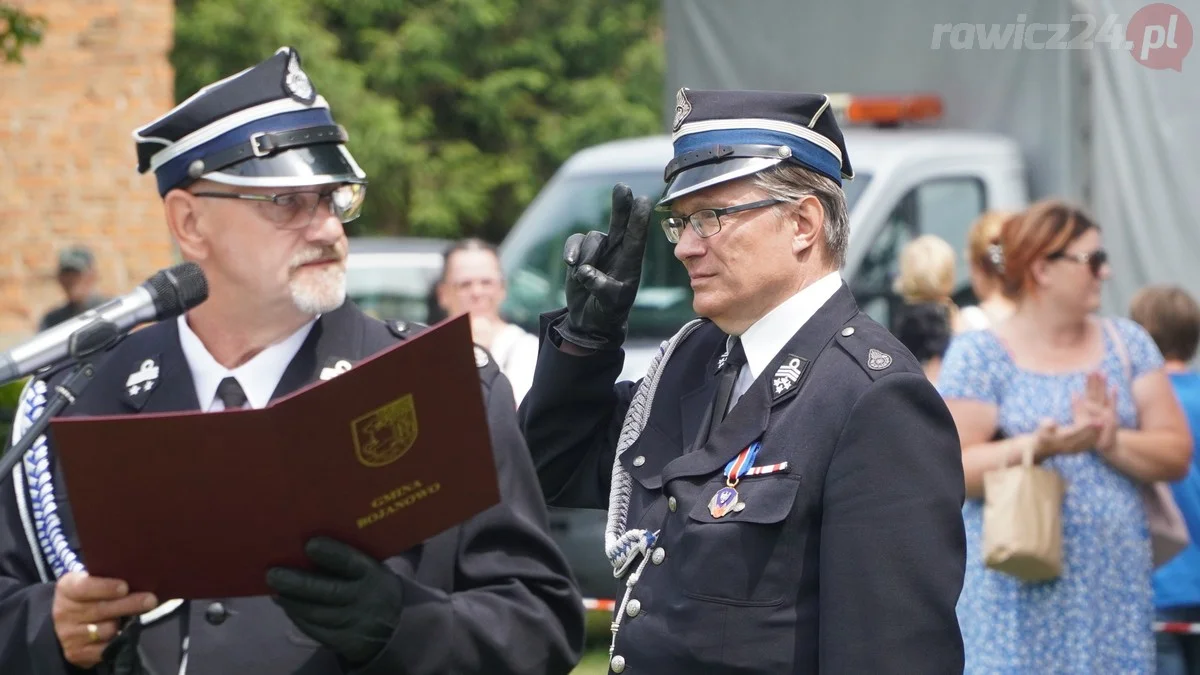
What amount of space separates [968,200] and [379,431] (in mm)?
5794

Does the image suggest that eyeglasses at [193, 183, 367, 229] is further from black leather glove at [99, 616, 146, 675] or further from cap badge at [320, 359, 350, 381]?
black leather glove at [99, 616, 146, 675]

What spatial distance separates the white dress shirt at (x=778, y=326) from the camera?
112 inches

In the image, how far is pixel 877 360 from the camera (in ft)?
8.92

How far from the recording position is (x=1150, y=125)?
22.5ft

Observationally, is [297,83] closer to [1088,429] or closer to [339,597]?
[339,597]

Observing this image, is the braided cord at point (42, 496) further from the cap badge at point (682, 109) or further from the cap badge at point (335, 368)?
the cap badge at point (682, 109)

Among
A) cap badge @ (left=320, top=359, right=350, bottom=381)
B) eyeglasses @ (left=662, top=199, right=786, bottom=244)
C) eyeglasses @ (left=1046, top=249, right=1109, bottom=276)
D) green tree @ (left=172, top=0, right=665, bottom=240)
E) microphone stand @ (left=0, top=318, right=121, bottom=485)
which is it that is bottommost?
green tree @ (left=172, top=0, right=665, bottom=240)

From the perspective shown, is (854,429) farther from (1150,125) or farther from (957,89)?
(957,89)

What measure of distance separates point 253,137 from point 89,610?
3.09 ft

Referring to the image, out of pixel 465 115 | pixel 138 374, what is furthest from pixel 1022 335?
pixel 465 115

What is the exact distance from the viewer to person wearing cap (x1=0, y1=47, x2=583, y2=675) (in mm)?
2949

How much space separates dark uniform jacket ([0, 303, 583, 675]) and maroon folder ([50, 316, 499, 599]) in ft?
0.71

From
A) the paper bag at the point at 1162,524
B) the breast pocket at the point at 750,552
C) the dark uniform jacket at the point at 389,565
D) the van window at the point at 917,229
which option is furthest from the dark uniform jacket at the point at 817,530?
the van window at the point at 917,229

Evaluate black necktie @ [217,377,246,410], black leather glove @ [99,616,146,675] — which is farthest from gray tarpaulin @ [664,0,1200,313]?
black leather glove @ [99,616,146,675]
